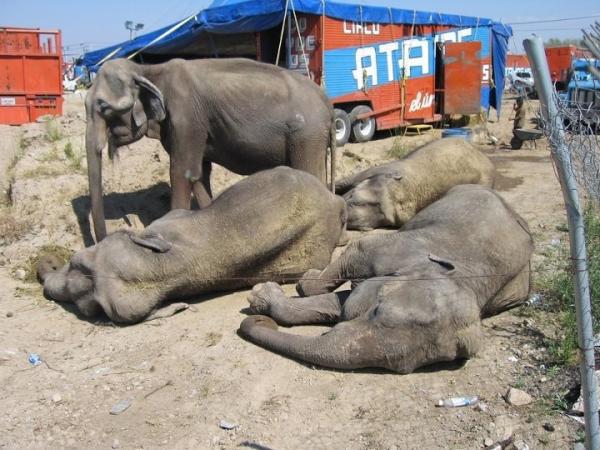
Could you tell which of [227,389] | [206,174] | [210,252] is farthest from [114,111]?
[227,389]

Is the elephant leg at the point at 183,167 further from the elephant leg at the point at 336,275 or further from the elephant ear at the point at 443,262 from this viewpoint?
the elephant ear at the point at 443,262

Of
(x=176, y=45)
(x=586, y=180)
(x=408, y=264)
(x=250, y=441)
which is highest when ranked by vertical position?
(x=176, y=45)

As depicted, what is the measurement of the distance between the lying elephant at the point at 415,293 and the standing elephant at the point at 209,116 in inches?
84.1

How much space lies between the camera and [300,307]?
17.5ft

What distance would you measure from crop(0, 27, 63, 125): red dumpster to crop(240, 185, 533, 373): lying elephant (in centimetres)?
1024

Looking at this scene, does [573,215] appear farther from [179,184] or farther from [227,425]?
[179,184]

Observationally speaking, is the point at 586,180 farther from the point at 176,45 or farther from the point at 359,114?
the point at 176,45

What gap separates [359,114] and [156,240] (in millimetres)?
9860

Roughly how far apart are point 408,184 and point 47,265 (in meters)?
4.16

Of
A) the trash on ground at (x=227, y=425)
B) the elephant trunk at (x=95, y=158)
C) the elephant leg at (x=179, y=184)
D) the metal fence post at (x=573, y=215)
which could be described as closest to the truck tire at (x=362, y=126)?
the elephant leg at (x=179, y=184)

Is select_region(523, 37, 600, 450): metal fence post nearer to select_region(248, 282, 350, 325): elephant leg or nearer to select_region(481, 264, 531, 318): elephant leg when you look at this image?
select_region(481, 264, 531, 318): elephant leg

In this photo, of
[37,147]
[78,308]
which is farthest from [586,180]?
[37,147]

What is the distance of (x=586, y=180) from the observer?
2.95 metres

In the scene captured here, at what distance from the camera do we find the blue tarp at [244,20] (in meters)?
13.9
